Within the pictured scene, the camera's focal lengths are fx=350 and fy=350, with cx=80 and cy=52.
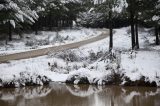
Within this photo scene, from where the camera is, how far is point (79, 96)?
18094mm

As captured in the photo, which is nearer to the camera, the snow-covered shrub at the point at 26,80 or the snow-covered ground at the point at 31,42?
the snow-covered shrub at the point at 26,80

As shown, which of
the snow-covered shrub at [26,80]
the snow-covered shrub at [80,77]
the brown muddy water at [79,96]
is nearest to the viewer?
the brown muddy water at [79,96]

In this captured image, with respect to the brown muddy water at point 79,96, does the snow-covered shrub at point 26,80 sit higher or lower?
higher

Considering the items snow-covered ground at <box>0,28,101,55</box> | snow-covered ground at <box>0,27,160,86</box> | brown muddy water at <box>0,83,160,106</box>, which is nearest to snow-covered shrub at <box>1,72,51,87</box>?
snow-covered ground at <box>0,27,160,86</box>

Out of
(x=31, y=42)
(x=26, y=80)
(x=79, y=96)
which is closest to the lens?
(x=79, y=96)

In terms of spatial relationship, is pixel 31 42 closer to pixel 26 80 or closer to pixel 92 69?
pixel 92 69

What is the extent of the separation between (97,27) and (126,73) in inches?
2576

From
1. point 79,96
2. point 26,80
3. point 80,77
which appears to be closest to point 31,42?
point 26,80

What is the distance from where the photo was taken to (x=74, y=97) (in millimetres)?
17859

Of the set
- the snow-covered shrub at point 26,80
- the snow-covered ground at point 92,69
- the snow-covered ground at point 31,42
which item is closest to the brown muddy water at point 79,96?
the snow-covered shrub at point 26,80

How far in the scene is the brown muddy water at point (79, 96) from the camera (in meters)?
16.4

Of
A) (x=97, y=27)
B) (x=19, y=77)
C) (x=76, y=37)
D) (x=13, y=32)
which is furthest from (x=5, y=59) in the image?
(x=97, y=27)

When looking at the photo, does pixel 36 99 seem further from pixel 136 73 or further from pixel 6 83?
pixel 136 73

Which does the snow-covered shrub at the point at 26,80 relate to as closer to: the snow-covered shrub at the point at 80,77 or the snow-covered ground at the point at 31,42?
the snow-covered shrub at the point at 80,77
